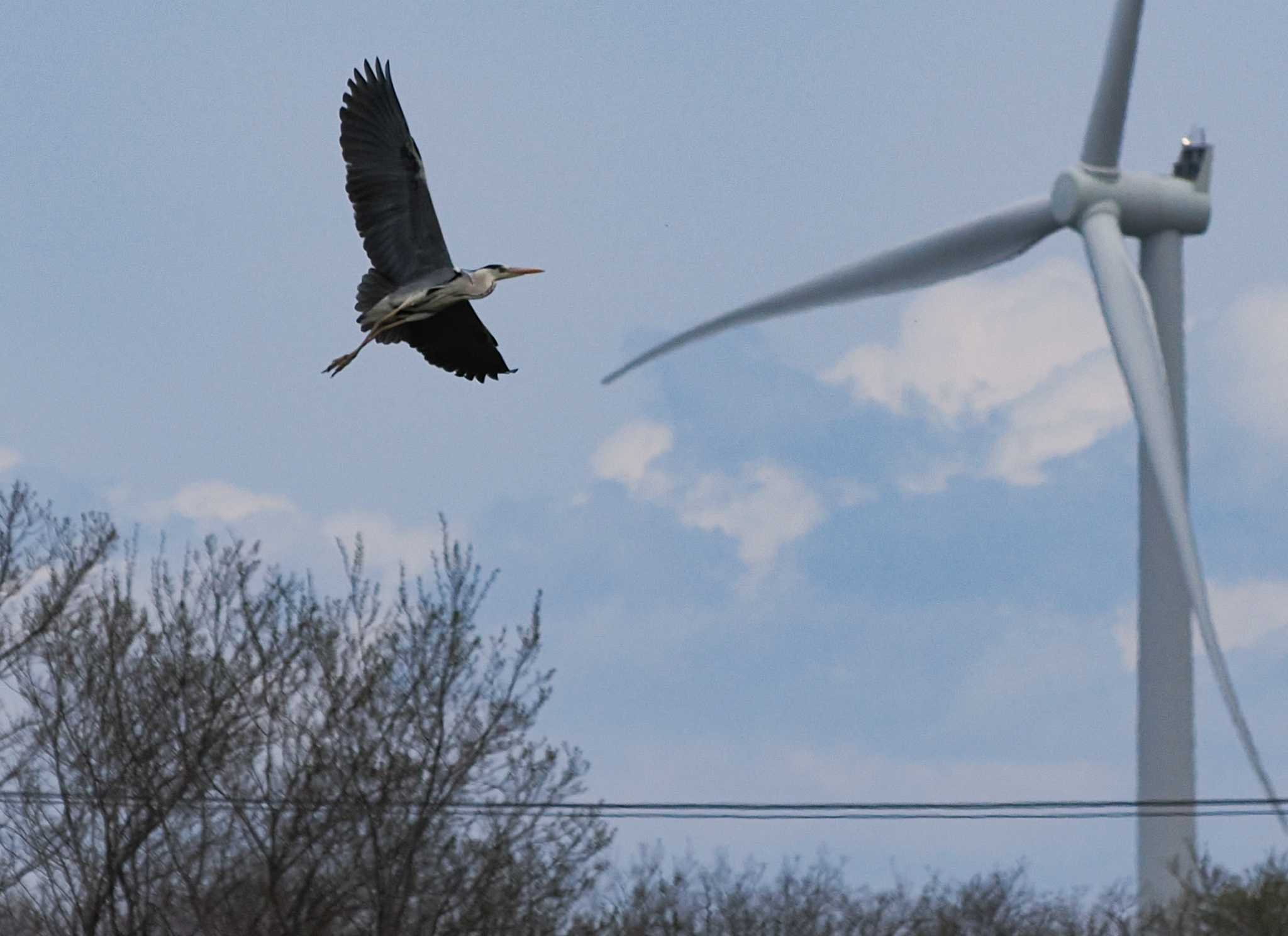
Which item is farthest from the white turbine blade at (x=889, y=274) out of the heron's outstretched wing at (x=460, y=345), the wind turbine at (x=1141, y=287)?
the heron's outstretched wing at (x=460, y=345)

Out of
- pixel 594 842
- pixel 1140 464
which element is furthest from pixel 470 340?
pixel 1140 464

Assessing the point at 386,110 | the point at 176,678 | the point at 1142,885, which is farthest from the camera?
the point at 1142,885

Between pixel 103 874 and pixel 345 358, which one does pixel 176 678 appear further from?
pixel 345 358

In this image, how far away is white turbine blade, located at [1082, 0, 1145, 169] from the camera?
28766 millimetres

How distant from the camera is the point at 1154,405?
24719mm

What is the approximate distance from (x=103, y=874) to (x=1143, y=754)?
1369 centimetres

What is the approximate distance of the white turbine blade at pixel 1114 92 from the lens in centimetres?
2877

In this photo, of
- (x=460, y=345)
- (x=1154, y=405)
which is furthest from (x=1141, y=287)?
(x=460, y=345)

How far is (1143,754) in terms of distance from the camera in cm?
3045

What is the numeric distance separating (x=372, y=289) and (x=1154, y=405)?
13202mm

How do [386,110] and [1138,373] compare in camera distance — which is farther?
[1138,373]

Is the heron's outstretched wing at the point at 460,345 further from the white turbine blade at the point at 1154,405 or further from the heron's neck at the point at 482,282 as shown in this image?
the white turbine blade at the point at 1154,405

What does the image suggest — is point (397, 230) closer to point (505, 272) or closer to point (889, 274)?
point (505, 272)

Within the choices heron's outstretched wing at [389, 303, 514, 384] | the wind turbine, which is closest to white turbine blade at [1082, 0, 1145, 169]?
the wind turbine
